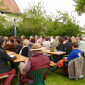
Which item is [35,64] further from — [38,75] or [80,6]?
[80,6]

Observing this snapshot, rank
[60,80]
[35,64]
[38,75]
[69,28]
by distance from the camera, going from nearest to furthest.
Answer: [35,64], [38,75], [60,80], [69,28]

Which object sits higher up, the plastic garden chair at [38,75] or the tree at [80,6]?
the tree at [80,6]

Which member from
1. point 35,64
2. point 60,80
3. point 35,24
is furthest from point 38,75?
point 35,24

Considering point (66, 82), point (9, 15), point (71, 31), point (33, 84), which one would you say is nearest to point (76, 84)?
point (66, 82)

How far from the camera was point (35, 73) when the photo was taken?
2812 mm

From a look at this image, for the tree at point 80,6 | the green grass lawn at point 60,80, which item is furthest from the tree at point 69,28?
the green grass lawn at point 60,80

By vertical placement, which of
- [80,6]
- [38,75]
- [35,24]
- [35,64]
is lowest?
[38,75]

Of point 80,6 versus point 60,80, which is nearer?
point 60,80

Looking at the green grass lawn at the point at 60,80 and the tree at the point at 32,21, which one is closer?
the green grass lawn at the point at 60,80

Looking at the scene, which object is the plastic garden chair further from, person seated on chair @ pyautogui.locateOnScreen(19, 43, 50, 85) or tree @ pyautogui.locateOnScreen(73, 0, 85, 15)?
tree @ pyautogui.locateOnScreen(73, 0, 85, 15)

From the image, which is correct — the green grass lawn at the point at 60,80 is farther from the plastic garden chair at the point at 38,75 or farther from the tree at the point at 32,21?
the tree at the point at 32,21

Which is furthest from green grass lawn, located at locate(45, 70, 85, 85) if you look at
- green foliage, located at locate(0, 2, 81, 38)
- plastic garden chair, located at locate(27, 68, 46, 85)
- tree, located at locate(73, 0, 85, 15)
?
green foliage, located at locate(0, 2, 81, 38)

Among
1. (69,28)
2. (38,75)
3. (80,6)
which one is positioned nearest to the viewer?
(38,75)

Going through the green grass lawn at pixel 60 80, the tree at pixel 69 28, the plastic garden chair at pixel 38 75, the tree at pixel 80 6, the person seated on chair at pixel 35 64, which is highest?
the tree at pixel 80 6
